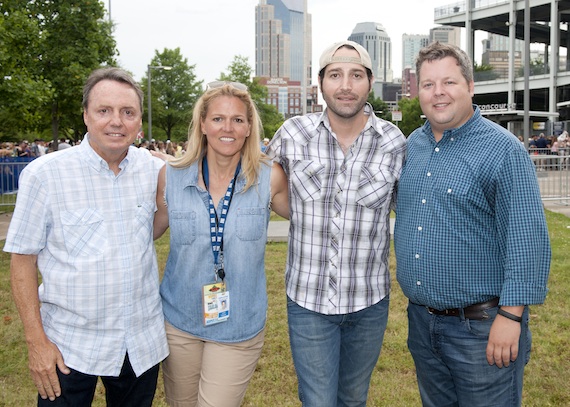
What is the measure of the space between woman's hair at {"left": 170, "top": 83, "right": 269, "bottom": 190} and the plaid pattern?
0.22 metres

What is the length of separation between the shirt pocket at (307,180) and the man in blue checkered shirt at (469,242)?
0.49m

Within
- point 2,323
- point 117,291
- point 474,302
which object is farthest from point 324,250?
point 2,323

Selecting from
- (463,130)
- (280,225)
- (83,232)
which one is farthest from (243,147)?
(280,225)

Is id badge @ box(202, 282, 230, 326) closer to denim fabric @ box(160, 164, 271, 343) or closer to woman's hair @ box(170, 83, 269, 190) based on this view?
denim fabric @ box(160, 164, 271, 343)

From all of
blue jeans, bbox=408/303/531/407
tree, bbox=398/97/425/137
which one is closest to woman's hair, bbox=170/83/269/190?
blue jeans, bbox=408/303/531/407

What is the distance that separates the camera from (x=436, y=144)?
3.04 metres

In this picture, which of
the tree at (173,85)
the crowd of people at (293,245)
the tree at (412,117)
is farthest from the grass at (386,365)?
the tree at (412,117)

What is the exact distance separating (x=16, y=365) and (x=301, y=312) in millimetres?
3200

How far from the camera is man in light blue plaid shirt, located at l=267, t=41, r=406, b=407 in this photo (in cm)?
315

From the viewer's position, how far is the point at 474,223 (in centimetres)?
286

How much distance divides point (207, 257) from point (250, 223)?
0.95 feet

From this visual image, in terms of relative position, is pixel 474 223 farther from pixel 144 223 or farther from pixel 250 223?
pixel 144 223

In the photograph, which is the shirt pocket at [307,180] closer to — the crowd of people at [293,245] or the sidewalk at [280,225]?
the crowd of people at [293,245]

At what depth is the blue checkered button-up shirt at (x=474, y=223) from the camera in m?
2.70
